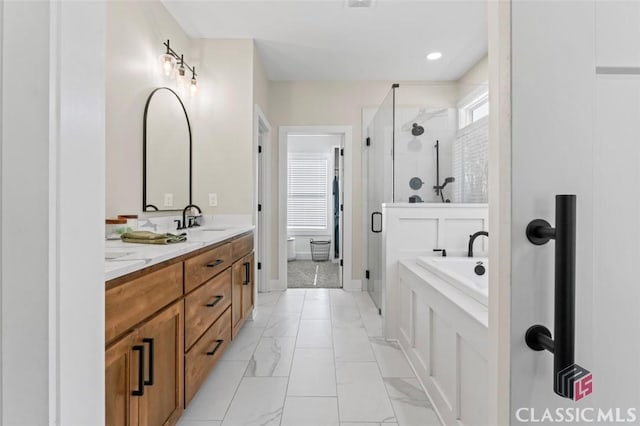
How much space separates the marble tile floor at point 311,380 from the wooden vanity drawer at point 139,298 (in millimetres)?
747

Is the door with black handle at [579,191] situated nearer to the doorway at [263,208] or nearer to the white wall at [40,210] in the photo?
the white wall at [40,210]

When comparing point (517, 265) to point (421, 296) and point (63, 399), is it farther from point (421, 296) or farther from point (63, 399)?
point (421, 296)

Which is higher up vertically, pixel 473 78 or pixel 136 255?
pixel 473 78

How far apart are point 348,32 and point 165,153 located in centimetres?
196

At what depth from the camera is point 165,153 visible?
2520 millimetres

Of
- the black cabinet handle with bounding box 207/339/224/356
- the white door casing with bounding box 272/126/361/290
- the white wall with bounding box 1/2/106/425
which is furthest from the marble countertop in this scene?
the white door casing with bounding box 272/126/361/290

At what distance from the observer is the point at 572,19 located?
48cm

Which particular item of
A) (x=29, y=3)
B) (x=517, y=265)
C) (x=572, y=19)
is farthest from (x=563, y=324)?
(x=29, y=3)

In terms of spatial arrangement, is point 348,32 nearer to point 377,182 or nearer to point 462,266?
point 377,182

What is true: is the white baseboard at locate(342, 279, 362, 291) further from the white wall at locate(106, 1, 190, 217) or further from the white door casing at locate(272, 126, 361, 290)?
the white wall at locate(106, 1, 190, 217)

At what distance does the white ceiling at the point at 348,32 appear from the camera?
102 inches

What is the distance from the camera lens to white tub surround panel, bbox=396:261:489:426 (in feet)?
3.88

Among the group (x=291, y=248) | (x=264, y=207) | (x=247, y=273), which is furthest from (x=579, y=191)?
(x=291, y=248)

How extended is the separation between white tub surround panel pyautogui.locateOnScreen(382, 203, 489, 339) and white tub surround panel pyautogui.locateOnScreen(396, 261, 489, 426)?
29 centimetres
